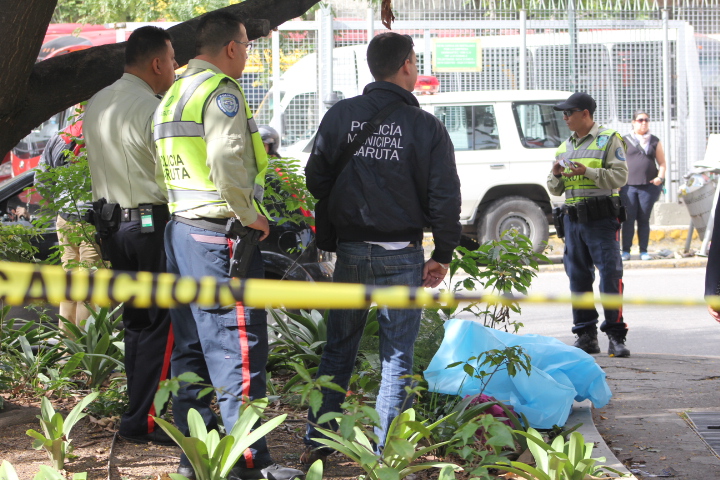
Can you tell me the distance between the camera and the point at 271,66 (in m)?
14.2

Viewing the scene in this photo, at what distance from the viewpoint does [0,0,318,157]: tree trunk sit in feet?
12.2

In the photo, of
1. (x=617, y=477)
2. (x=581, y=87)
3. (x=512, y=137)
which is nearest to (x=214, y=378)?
(x=617, y=477)

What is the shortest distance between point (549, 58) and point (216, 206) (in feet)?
41.9

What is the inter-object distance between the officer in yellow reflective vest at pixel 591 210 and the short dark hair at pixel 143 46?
338 cm

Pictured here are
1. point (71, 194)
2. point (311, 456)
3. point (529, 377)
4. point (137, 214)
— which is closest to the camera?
point (311, 456)

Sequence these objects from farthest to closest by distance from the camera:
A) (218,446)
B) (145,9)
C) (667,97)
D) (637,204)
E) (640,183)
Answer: (145,9), (667,97), (637,204), (640,183), (218,446)

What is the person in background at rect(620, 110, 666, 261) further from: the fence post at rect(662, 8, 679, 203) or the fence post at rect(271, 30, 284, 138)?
the fence post at rect(271, 30, 284, 138)

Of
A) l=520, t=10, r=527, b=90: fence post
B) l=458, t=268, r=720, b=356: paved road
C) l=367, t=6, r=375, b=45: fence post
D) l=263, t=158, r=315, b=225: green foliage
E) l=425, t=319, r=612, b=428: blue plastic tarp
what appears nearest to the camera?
l=425, t=319, r=612, b=428: blue plastic tarp

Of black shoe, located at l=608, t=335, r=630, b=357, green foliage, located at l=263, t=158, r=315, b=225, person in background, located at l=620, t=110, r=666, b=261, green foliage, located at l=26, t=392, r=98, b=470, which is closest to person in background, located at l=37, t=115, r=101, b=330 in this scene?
green foliage, located at l=263, t=158, r=315, b=225

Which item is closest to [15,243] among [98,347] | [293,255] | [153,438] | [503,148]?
[98,347]

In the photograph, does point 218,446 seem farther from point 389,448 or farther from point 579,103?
point 579,103

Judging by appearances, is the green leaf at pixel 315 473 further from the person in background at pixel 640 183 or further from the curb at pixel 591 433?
the person in background at pixel 640 183

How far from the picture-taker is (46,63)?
418 centimetres

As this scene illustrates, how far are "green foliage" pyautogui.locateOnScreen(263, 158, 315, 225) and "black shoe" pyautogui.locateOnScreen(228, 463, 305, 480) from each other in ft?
6.86
